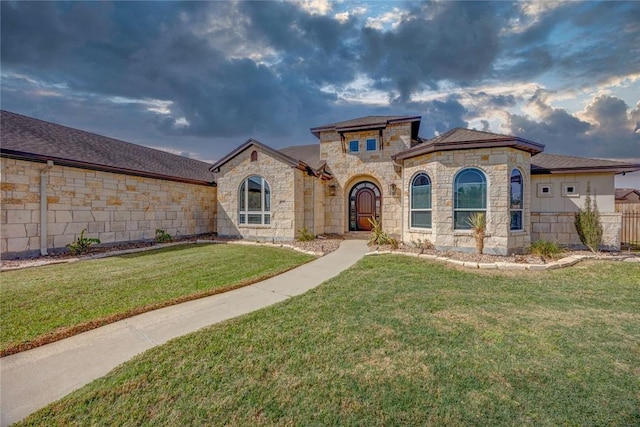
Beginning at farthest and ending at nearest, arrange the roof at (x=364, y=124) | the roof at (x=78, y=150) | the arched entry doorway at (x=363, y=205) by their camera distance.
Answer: the arched entry doorway at (x=363, y=205), the roof at (x=364, y=124), the roof at (x=78, y=150)

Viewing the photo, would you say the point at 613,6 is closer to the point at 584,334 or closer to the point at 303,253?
the point at 584,334

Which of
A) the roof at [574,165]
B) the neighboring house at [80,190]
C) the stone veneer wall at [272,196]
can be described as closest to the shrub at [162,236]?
the neighboring house at [80,190]

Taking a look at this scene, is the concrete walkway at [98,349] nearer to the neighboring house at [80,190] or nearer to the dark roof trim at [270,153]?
the dark roof trim at [270,153]

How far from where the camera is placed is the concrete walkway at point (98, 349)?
2.55 meters

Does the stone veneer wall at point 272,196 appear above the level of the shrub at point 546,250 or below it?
above

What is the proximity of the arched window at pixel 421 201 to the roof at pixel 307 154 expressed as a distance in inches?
200

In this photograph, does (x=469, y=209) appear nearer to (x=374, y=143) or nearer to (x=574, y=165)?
(x=574, y=165)

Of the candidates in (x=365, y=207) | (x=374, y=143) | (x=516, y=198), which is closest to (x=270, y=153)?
(x=374, y=143)

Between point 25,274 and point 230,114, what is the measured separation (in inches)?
665

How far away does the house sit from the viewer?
862cm

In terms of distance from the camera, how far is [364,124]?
1324cm

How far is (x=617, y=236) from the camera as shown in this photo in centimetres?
943

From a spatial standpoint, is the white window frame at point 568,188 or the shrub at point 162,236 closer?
the white window frame at point 568,188

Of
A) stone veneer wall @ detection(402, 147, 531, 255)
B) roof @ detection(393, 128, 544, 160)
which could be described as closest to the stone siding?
stone veneer wall @ detection(402, 147, 531, 255)
